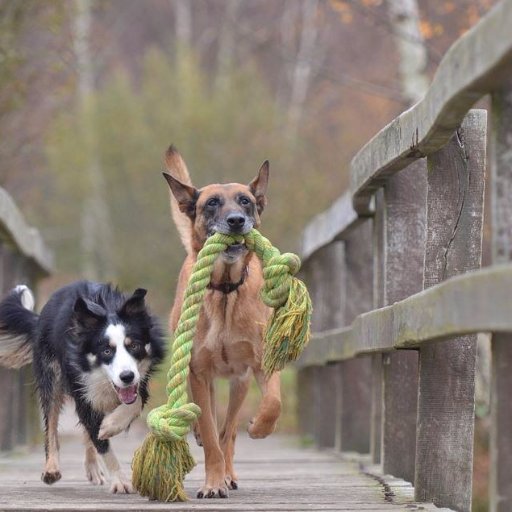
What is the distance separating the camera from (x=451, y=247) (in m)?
4.63

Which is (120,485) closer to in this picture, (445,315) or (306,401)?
(445,315)

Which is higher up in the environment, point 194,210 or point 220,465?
point 194,210

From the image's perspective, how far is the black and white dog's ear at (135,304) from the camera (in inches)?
235

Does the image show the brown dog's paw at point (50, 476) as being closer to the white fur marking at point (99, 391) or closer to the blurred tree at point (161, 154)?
the white fur marking at point (99, 391)

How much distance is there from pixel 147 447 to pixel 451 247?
1.39 metres

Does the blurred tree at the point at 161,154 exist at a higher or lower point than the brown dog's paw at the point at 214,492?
higher

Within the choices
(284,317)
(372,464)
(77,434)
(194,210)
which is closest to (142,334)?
(194,210)

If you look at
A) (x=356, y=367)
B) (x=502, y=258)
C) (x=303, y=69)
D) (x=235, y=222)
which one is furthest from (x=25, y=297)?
(x=303, y=69)

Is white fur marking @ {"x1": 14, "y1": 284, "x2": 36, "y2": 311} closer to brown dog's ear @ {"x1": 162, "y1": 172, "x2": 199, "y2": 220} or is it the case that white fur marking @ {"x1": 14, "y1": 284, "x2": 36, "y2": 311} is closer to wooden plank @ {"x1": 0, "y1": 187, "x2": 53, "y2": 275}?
wooden plank @ {"x1": 0, "y1": 187, "x2": 53, "y2": 275}

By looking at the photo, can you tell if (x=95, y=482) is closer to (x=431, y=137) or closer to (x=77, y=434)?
(x=431, y=137)

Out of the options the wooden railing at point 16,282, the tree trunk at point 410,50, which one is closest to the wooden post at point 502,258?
the wooden railing at point 16,282

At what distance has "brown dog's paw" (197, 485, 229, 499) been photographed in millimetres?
5426

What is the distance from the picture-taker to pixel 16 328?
7082mm

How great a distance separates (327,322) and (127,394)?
4.07 m
